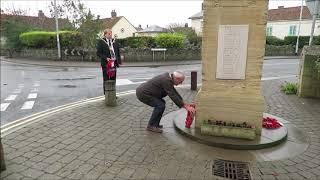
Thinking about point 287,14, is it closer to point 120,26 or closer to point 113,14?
point 120,26

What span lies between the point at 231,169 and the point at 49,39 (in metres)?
23.2

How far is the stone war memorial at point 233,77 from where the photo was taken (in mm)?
4949

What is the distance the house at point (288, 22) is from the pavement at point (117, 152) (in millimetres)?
42942

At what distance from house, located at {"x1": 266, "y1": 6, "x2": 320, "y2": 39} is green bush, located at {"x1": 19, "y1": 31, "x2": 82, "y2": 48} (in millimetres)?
35164

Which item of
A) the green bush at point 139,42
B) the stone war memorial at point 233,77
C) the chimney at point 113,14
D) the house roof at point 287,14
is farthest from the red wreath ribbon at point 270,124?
the chimney at point 113,14

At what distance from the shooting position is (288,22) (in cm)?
4634

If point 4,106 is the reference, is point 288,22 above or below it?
above

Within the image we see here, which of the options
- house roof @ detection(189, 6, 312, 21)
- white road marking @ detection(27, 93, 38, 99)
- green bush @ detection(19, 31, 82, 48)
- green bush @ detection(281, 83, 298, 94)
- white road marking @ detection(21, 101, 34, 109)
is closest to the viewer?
white road marking @ detection(21, 101, 34, 109)

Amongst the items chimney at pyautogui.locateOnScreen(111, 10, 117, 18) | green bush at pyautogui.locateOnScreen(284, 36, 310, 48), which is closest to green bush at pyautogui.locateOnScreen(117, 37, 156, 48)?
green bush at pyautogui.locateOnScreen(284, 36, 310, 48)

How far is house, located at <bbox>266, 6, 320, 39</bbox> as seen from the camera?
43969mm

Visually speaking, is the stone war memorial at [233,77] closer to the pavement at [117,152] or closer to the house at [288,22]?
the pavement at [117,152]

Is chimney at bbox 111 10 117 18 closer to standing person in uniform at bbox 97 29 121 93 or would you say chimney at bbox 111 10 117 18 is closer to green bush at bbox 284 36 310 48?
green bush at bbox 284 36 310 48

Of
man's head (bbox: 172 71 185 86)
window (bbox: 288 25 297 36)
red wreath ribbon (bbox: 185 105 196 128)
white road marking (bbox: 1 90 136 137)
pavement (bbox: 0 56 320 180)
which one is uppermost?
window (bbox: 288 25 297 36)

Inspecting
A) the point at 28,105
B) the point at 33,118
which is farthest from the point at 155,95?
the point at 28,105
